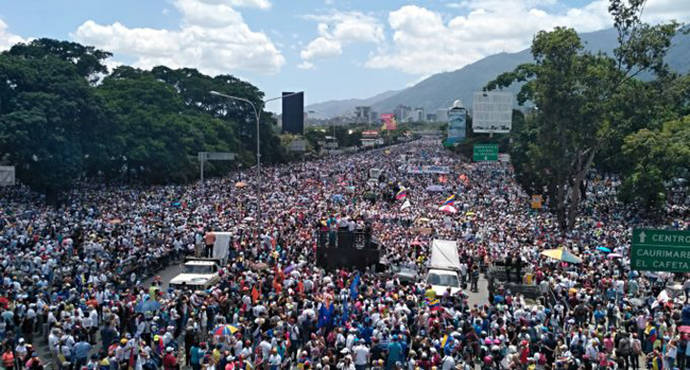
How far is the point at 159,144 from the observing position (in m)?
45.8

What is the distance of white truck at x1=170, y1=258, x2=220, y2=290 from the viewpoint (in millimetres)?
19094

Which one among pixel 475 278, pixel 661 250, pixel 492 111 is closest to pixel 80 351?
pixel 661 250

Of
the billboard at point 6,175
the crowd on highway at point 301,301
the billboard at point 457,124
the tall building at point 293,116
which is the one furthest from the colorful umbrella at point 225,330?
the billboard at point 457,124

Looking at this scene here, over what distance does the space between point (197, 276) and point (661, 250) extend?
44.1 feet

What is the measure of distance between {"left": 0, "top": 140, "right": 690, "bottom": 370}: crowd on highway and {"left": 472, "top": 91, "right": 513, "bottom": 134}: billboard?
29.9 metres

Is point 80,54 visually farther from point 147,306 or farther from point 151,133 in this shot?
point 147,306

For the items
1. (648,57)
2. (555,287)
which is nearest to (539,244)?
(555,287)

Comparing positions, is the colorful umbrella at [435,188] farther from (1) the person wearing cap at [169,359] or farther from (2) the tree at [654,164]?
(1) the person wearing cap at [169,359]

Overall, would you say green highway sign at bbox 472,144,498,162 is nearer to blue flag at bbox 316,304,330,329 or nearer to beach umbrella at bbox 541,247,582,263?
beach umbrella at bbox 541,247,582,263

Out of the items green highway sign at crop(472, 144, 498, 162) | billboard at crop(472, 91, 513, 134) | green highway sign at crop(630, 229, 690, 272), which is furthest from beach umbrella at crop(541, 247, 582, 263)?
billboard at crop(472, 91, 513, 134)

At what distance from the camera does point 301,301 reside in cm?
1633

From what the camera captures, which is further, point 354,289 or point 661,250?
point 354,289

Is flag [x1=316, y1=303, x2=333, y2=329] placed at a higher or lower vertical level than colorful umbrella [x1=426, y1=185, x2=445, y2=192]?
lower

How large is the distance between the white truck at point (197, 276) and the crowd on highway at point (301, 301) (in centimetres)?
72
